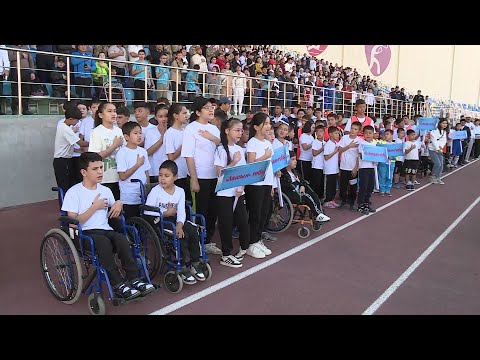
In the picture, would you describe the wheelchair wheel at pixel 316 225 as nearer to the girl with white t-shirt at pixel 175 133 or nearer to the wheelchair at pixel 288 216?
the wheelchair at pixel 288 216

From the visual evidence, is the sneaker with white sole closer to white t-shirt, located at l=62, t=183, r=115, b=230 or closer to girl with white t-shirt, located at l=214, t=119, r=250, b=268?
girl with white t-shirt, located at l=214, t=119, r=250, b=268

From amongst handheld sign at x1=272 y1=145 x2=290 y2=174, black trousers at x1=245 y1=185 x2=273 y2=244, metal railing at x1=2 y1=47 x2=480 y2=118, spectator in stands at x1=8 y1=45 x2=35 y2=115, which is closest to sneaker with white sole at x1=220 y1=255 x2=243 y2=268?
black trousers at x1=245 y1=185 x2=273 y2=244

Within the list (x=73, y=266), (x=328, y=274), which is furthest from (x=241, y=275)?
(x=73, y=266)

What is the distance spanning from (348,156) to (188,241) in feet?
14.8

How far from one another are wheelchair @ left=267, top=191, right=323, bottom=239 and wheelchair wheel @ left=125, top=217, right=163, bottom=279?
2.29 metres

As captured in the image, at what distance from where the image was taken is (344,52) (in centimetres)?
2933

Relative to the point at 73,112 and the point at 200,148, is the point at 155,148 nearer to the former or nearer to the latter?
the point at 200,148

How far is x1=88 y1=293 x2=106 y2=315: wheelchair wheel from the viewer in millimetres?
3625

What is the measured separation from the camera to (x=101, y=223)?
4008mm

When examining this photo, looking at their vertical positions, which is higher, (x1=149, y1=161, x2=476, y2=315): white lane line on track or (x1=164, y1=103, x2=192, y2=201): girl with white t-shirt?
(x1=164, y1=103, x2=192, y2=201): girl with white t-shirt

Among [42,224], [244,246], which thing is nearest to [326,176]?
[244,246]

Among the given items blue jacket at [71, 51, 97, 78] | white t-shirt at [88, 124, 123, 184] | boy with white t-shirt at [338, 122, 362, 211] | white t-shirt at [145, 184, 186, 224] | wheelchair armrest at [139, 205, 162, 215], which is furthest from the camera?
blue jacket at [71, 51, 97, 78]
